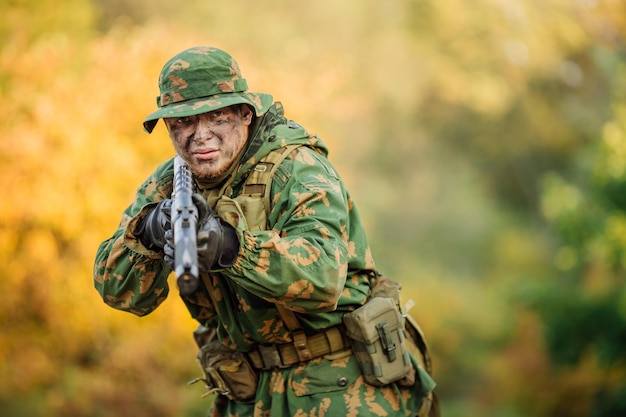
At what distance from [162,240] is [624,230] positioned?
9479 mm

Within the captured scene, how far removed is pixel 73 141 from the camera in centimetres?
1262

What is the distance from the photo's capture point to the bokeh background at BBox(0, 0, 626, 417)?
12891 millimetres

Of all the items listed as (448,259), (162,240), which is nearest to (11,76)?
(162,240)

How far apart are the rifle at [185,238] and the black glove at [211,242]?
4 centimetres

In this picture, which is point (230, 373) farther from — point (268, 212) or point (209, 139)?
point (209, 139)

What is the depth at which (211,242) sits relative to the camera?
3.17m

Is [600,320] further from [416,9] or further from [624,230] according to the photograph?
[416,9]

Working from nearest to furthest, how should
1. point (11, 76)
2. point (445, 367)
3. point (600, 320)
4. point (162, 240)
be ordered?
point (162, 240)
point (11, 76)
point (600, 320)
point (445, 367)

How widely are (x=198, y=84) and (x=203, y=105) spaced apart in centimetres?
10

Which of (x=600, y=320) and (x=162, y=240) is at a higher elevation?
(x=162, y=240)

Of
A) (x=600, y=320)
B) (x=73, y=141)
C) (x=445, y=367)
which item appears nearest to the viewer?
(x=73, y=141)

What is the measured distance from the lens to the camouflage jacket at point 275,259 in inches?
134

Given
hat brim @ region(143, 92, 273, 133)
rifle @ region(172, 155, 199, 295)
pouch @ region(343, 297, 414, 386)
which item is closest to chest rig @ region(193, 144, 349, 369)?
pouch @ region(343, 297, 414, 386)

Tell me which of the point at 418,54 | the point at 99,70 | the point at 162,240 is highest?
the point at 418,54
